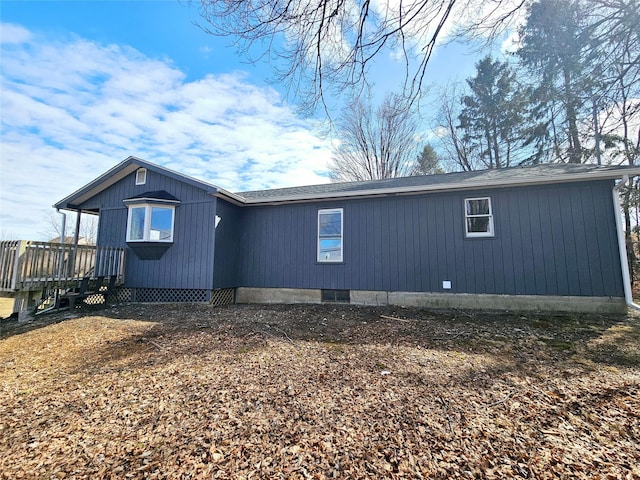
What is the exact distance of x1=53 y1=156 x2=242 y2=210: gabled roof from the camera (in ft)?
24.8

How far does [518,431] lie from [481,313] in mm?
4360

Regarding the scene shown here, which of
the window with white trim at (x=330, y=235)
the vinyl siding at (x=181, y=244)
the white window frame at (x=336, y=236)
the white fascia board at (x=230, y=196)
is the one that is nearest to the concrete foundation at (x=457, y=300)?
the white window frame at (x=336, y=236)

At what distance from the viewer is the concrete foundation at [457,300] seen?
19.0ft

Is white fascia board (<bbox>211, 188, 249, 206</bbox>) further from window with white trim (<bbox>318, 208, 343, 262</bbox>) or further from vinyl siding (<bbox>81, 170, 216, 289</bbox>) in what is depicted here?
window with white trim (<bbox>318, 208, 343, 262</bbox>)

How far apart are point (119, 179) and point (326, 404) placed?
9561 mm

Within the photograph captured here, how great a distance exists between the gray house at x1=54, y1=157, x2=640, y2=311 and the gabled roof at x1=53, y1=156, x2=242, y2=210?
0.13 ft

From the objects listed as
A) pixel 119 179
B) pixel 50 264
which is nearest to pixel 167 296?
Result: pixel 50 264

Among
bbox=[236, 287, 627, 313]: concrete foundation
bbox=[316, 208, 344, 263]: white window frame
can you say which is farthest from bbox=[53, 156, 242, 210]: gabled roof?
bbox=[236, 287, 627, 313]: concrete foundation

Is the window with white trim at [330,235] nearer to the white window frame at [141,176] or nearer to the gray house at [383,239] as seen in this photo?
the gray house at [383,239]

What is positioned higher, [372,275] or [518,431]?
[372,275]

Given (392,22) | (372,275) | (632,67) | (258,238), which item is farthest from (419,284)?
(632,67)

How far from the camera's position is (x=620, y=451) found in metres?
1.85

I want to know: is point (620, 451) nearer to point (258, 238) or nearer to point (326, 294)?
point (326, 294)

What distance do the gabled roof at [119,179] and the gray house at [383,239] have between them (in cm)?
4
